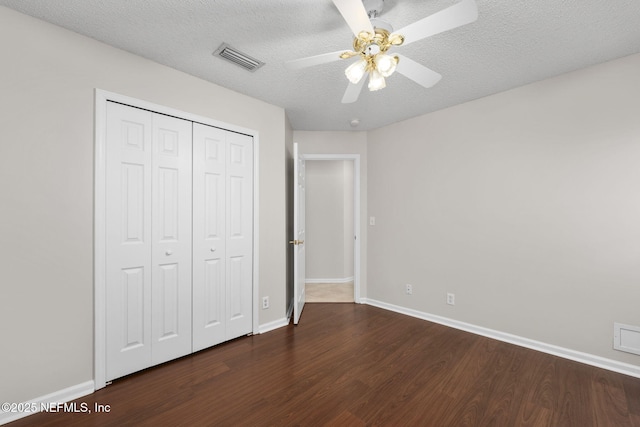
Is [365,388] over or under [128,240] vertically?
under

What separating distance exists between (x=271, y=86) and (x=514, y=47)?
2.00m

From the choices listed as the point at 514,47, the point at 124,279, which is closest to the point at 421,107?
the point at 514,47

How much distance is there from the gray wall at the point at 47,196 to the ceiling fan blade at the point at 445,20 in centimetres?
206

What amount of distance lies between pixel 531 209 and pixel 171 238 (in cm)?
333

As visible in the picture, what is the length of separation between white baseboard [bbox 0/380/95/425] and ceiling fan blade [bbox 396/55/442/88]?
297 centimetres

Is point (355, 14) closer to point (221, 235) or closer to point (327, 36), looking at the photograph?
point (327, 36)

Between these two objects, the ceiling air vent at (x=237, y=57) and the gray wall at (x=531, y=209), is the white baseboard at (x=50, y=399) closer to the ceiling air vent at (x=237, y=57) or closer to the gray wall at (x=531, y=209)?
the ceiling air vent at (x=237, y=57)

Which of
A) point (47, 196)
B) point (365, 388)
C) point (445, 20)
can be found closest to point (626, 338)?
point (365, 388)

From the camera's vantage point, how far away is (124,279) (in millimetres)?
2066

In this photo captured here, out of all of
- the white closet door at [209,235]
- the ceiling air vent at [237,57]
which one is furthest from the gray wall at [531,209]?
the white closet door at [209,235]

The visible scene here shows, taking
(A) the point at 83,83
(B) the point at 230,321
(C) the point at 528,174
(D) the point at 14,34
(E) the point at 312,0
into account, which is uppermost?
(E) the point at 312,0

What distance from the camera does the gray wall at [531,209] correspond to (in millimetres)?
2170

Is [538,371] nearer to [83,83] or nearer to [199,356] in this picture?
[199,356]

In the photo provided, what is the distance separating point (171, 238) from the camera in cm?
231
